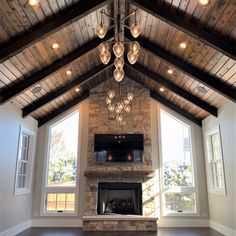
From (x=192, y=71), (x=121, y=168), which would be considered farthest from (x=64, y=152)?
(x=192, y=71)

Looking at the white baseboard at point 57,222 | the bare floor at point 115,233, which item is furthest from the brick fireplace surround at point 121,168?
the white baseboard at point 57,222

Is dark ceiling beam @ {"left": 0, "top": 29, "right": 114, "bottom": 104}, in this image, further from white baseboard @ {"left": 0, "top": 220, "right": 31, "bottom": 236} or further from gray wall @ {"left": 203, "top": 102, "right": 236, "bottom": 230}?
gray wall @ {"left": 203, "top": 102, "right": 236, "bottom": 230}

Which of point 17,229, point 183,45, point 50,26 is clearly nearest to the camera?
point 50,26

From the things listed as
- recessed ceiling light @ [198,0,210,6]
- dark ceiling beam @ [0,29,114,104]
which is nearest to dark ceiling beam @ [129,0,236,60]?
recessed ceiling light @ [198,0,210,6]

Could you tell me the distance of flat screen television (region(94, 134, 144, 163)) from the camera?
7516 mm

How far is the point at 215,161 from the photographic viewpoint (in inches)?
280

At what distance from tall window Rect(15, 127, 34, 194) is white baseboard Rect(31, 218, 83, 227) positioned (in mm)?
987

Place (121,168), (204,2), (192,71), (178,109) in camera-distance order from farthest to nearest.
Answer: (178,109) → (121,168) → (192,71) → (204,2)

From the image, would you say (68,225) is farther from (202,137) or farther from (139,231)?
(202,137)

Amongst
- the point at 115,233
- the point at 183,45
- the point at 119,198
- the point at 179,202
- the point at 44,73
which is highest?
the point at 183,45

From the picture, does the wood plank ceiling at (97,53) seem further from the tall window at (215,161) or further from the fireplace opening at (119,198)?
the fireplace opening at (119,198)

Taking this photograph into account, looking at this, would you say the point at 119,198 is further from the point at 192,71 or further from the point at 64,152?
the point at 192,71

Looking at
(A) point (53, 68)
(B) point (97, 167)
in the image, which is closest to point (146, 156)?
(B) point (97, 167)

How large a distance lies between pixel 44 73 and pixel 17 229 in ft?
13.5
